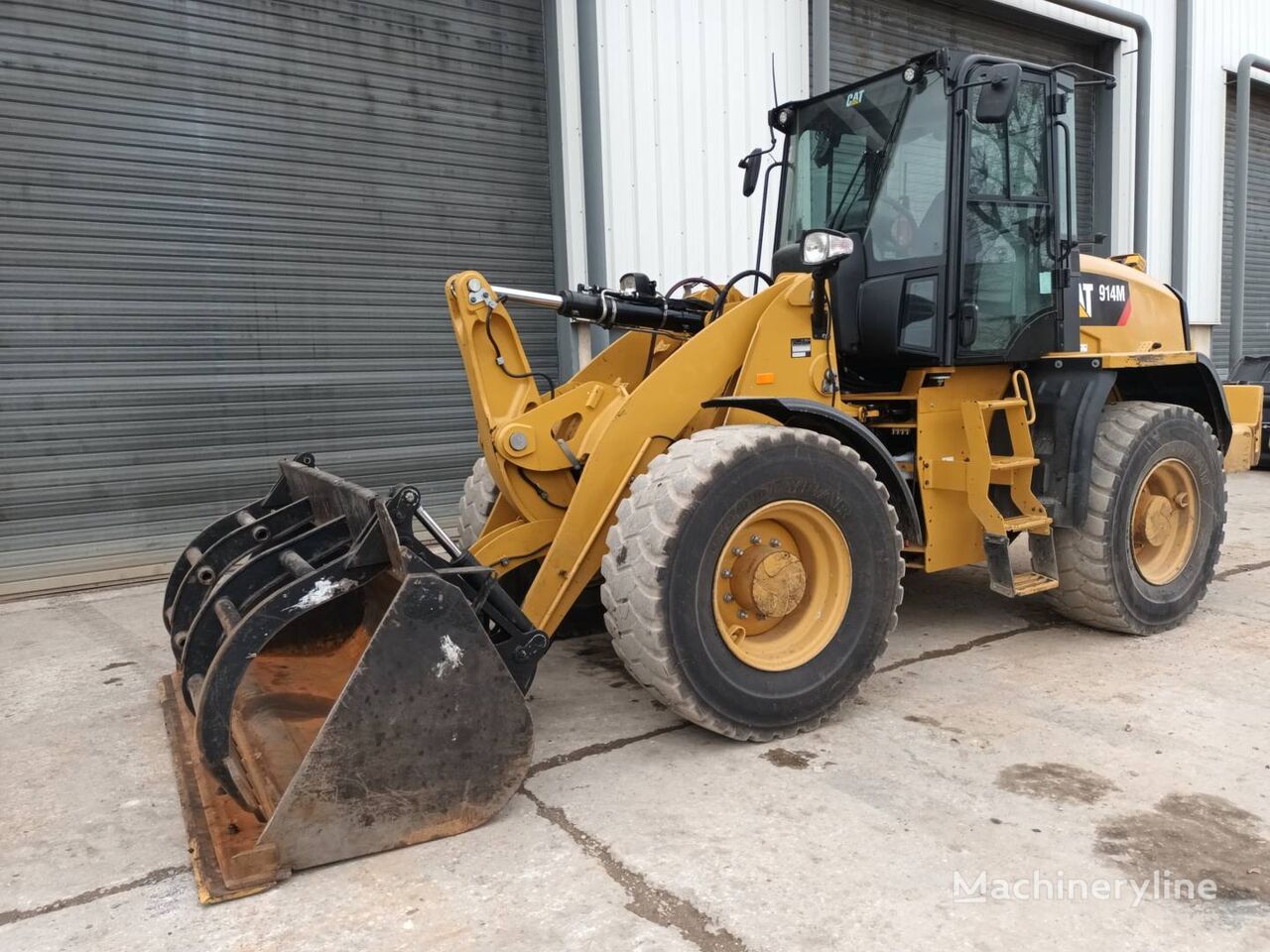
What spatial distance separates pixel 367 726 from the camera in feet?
8.72

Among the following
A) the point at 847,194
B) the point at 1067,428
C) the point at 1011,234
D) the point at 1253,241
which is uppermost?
the point at 1253,241

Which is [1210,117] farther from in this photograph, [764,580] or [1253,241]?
[764,580]

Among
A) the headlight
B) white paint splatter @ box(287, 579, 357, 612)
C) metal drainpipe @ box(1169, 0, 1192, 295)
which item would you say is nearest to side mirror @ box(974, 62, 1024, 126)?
the headlight

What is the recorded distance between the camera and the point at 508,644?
312cm

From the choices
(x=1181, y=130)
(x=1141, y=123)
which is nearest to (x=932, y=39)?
(x=1141, y=123)

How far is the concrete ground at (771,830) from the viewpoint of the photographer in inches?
94.2

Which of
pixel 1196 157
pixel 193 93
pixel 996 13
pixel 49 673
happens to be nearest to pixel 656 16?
pixel 193 93

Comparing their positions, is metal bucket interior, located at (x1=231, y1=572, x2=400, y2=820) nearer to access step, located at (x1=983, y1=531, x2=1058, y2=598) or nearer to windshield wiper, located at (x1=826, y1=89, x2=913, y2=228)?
access step, located at (x1=983, y1=531, x2=1058, y2=598)

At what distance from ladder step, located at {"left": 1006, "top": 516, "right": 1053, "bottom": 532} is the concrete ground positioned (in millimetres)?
632

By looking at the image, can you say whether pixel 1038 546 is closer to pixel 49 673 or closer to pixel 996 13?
pixel 49 673

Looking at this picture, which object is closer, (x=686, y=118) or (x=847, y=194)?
(x=847, y=194)

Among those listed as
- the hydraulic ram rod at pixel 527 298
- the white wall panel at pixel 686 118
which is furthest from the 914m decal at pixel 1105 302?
the white wall panel at pixel 686 118

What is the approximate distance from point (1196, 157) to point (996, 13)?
13.9 feet

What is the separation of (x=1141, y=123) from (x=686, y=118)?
7.16m
